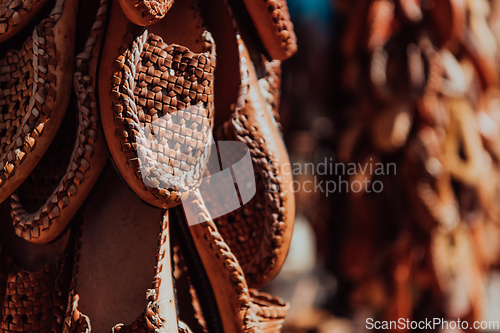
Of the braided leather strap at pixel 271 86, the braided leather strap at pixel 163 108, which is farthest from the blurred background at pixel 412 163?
the braided leather strap at pixel 163 108

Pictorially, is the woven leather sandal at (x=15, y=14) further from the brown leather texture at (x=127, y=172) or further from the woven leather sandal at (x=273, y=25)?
the woven leather sandal at (x=273, y=25)

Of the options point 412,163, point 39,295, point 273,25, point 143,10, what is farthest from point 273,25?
point 412,163

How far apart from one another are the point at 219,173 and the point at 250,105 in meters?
0.06

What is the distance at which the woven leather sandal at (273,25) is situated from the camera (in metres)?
0.37

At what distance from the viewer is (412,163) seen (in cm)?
99

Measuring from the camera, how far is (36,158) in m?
0.32

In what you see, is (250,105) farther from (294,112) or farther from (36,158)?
(294,112)

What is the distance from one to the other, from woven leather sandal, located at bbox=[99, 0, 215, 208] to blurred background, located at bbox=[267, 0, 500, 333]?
0.59 m

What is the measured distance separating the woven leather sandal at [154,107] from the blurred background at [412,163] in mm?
591

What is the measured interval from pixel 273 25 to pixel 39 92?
0.17 metres

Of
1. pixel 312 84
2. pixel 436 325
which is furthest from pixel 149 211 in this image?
pixel 312 84

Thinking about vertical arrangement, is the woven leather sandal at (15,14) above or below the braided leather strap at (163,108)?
above

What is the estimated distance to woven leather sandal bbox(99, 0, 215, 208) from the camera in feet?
1.00

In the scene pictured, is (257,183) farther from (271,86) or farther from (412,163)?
(412,163)
